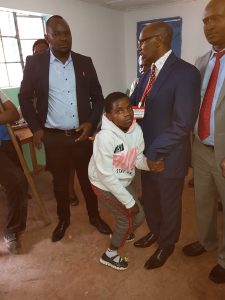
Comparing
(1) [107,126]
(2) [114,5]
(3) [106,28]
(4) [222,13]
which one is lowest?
(1) [107,126]

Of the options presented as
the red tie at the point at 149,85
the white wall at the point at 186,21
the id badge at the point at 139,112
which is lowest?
the id badge at the point at 139,112

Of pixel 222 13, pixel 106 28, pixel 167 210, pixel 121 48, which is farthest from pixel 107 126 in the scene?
pixel 121 48

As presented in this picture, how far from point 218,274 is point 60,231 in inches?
56.3

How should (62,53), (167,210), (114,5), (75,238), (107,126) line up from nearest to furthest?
(107,126)
(167,210)
(62,53)
(75,238)
(114,5)

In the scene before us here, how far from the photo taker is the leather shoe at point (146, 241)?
7.51ft

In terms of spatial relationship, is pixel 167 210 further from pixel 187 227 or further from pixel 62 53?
pixel 62 53

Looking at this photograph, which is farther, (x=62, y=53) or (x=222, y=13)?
(x=62, y=53)

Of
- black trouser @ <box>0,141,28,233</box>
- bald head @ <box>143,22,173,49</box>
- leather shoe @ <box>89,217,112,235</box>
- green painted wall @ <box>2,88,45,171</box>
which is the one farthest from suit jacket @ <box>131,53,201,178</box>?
green painted wall @ <box>2,88,45,171</box>

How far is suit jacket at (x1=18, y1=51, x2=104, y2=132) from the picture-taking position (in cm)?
210

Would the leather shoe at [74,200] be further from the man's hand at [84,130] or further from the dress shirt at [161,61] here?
the dress shirt at [161,61]

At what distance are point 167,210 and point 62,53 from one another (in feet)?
4.86

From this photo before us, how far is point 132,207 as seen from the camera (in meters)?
1.72

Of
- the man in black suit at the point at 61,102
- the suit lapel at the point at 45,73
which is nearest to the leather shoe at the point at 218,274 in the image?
the man in black suit at the point at 61,102

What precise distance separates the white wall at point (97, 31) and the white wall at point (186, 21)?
0.27m
